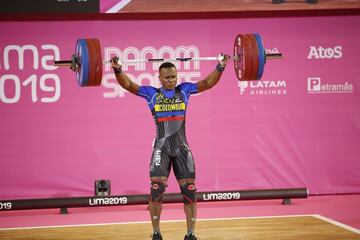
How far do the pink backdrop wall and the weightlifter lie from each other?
2.87 m

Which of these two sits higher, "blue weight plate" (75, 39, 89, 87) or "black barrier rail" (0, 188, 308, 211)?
"blue weight plate" (75, 39, 89, 87)

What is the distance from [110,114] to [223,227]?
2647 mm

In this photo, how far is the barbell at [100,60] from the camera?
17.1ft

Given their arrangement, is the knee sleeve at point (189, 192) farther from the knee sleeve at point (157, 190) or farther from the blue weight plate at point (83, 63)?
the blue weight plate at point (83, 63)

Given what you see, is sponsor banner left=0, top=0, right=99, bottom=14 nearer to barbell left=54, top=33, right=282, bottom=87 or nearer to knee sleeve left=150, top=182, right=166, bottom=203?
barbell left=54, top=33, right=282, bottom=87

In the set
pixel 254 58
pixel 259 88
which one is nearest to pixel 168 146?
pixel 254 58

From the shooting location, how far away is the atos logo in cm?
841

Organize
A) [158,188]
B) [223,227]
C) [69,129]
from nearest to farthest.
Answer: [158,188] → [223,227] → [69,129]

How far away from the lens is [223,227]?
616cm

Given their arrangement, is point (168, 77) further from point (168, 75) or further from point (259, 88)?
point (259, 88)

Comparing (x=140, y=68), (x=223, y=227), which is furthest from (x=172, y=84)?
(x=140, y=68)

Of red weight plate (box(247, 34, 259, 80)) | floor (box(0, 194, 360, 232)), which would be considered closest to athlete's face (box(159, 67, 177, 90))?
red weight plate (box(247, 34, 259, 80))

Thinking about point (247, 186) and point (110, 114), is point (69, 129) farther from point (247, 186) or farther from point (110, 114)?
point (247, 186)

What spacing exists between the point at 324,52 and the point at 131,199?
3.19 meters
